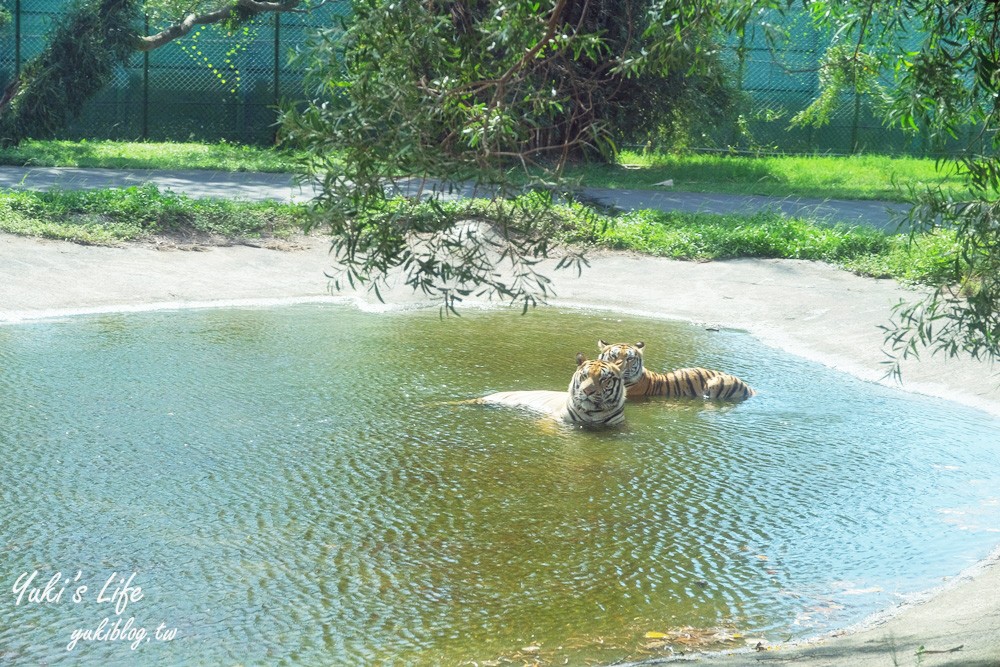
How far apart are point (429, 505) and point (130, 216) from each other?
8.19 metres

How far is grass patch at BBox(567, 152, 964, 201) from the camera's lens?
18359mm

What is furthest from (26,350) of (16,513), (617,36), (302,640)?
(617,36)

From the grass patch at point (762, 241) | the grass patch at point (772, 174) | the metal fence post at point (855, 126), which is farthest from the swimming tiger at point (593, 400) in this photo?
the metal fence post at point (855, 126)

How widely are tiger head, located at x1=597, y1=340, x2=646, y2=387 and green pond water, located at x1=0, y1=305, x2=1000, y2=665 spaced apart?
0.84 feet

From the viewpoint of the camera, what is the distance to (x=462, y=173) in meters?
5.16

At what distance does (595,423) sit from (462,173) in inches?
133

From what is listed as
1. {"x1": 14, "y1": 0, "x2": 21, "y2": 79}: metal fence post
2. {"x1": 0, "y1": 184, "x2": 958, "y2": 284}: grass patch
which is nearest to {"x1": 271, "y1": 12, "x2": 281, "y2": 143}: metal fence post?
{"x1": 14, "y1": 0, "x2": 21, "y2": 79}: metal fence post

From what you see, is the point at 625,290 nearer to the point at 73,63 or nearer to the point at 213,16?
the point at 213,16

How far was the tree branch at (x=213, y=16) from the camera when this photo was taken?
64.2 feet

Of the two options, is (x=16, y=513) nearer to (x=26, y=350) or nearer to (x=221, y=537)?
(x=221, y=537)

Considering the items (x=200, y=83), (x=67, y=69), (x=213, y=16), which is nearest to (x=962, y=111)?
(x=213, y=16)

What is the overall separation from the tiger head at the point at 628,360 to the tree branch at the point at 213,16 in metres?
12.6

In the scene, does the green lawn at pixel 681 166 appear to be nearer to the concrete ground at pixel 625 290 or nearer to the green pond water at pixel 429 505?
the concrete ground at pixel 625 290

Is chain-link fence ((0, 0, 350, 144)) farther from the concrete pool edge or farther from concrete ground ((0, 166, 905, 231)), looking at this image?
the concrete pool edge
